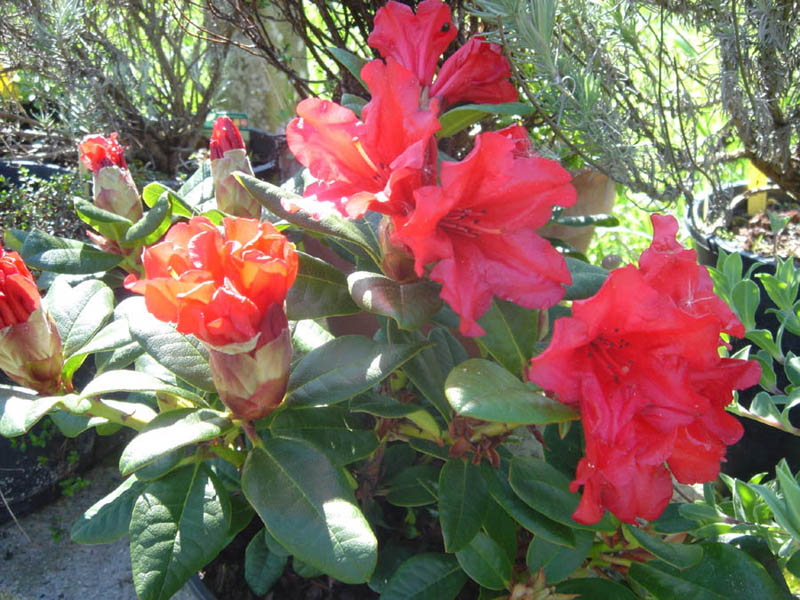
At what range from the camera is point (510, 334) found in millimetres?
700

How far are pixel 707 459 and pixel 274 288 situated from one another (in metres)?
0.41

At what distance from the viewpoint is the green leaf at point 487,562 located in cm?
74

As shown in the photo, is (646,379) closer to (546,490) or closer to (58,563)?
(546,490)

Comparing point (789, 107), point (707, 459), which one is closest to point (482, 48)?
point (707, 459)

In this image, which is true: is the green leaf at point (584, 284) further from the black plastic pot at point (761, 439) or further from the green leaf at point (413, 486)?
the black plastic pot at point (761, 439)

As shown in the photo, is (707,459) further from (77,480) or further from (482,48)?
(77,480)

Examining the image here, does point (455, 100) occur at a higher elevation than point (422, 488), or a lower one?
higher

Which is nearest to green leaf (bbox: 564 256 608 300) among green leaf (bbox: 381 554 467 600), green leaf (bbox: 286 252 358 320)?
green leaf (bbox: 286 252 358 320)

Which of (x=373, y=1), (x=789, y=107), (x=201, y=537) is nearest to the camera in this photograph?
(x=201, y=537)

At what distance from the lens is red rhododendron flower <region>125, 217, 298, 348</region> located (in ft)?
1.79

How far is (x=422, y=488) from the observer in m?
0.88

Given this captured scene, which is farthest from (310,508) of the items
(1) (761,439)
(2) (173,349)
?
(1) (761,439)

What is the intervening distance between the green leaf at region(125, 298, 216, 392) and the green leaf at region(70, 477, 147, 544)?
0.54ft

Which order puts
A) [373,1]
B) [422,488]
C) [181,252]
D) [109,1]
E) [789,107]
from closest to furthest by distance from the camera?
[181,252] → [422,488] → [373,1] → [789,107] → [109,1]
